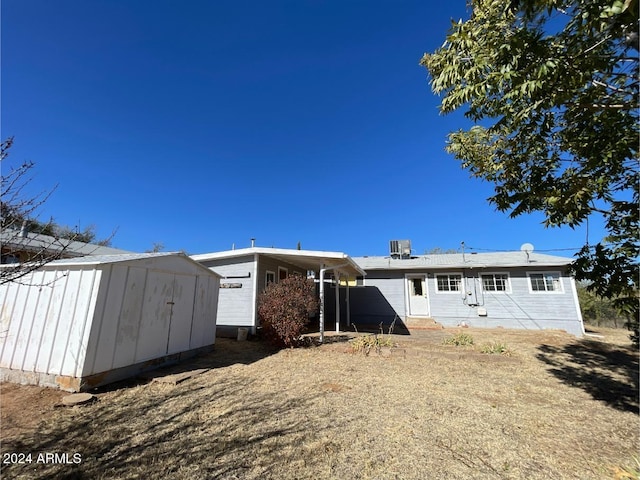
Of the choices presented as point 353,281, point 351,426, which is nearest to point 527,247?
point 353,281

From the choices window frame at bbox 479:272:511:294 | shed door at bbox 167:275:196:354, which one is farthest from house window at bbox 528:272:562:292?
shed door at bbox 167:275:196:354

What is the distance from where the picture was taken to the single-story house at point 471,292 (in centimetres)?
1329

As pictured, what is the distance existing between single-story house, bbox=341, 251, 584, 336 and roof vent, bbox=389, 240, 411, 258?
0.47 ft

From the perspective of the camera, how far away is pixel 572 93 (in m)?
2.99

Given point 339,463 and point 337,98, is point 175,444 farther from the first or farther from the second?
point 337,98

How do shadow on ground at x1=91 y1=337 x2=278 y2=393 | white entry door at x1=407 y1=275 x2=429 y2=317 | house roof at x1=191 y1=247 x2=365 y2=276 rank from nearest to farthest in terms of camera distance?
shadow on ground at x1=91 y1=337 x2=278 y2=393, house roof at x1=191 y1=247 x2=365 y2=276, white entry door at x1=407 y1=275 x2=429 y2=317

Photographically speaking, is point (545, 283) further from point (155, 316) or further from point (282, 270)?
point (155, 316)

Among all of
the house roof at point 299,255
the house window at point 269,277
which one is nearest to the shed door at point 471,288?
the house roof at point 299,255

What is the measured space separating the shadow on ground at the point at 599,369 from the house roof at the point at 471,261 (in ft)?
13.4

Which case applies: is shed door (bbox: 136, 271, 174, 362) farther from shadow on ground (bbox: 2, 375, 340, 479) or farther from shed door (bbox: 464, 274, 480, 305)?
shed door (bbox: 464, 274, 480, 305)

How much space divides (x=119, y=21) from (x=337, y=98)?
8.74 m

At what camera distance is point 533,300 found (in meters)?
13.6

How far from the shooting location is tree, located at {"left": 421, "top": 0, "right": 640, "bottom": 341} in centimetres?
276

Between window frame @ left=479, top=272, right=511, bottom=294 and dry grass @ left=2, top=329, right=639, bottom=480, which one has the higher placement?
window frame @ left=479, top=272, right=511, bottom=294
